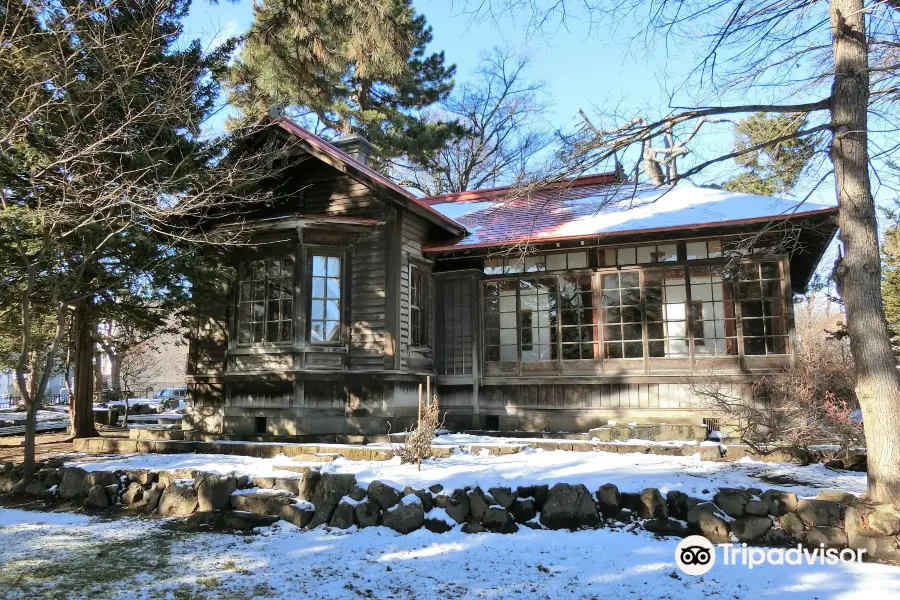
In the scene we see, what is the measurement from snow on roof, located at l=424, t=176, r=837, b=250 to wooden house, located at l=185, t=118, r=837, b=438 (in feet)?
0.25

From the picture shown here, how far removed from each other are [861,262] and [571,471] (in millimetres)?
3932

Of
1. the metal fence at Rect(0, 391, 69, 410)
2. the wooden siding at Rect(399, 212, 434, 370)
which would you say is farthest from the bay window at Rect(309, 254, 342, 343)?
the metal fence at Rect(0, 391, 69, 410)

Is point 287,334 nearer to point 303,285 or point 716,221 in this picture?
point 303,285

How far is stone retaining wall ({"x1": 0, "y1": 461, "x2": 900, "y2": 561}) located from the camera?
5.62 meters

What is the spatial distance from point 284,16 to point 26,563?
687cm

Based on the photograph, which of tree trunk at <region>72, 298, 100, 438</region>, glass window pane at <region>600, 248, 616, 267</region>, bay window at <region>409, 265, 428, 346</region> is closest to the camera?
glass window pane at <region>600, 248, 616, 267</region>

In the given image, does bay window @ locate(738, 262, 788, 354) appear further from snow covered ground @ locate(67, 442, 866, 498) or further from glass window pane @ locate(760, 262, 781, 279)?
snow covered ground @ locate(67, 442, 866, 498)

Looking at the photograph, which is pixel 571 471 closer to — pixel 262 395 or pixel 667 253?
pixel 667 253

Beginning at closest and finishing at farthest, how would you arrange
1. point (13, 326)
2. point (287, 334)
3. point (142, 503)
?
1. point (142, 503)
2. point (287, 334)
3. point (13, 326)

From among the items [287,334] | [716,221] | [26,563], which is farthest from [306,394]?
[716,221]

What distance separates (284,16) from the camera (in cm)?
768

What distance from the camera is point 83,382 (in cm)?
1257

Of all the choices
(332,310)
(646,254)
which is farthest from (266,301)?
(646,254)

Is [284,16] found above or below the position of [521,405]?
above
